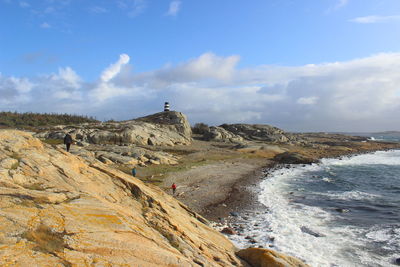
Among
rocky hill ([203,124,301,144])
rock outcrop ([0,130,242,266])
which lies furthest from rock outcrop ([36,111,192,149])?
rock outcrop ([0,130,242,266])

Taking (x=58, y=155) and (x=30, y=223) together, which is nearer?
(x=30, y=223)

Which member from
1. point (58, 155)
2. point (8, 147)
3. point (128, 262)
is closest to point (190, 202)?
point (58, 155)

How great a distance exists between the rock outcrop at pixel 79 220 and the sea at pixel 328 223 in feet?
20.5

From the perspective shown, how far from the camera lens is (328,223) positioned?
2133cm

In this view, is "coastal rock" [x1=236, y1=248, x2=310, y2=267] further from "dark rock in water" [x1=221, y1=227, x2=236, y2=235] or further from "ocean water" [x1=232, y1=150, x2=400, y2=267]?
"dark rock in water" [x1=221, y1=227, x2=236, y2=235]

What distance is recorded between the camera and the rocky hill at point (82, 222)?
20.7 ft

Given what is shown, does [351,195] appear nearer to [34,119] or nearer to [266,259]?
[266,259]

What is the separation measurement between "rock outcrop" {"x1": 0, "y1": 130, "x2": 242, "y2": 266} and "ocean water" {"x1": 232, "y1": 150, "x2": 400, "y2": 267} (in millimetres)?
6554

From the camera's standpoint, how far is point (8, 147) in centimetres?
1089

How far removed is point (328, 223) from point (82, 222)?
20.1 meters

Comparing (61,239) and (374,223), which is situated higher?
(61,239)

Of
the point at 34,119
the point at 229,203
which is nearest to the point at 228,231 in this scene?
the point at 229,203

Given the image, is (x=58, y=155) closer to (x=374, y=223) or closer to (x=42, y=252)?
(x=42, y=252)

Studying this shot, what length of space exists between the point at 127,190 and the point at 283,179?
33247mm
